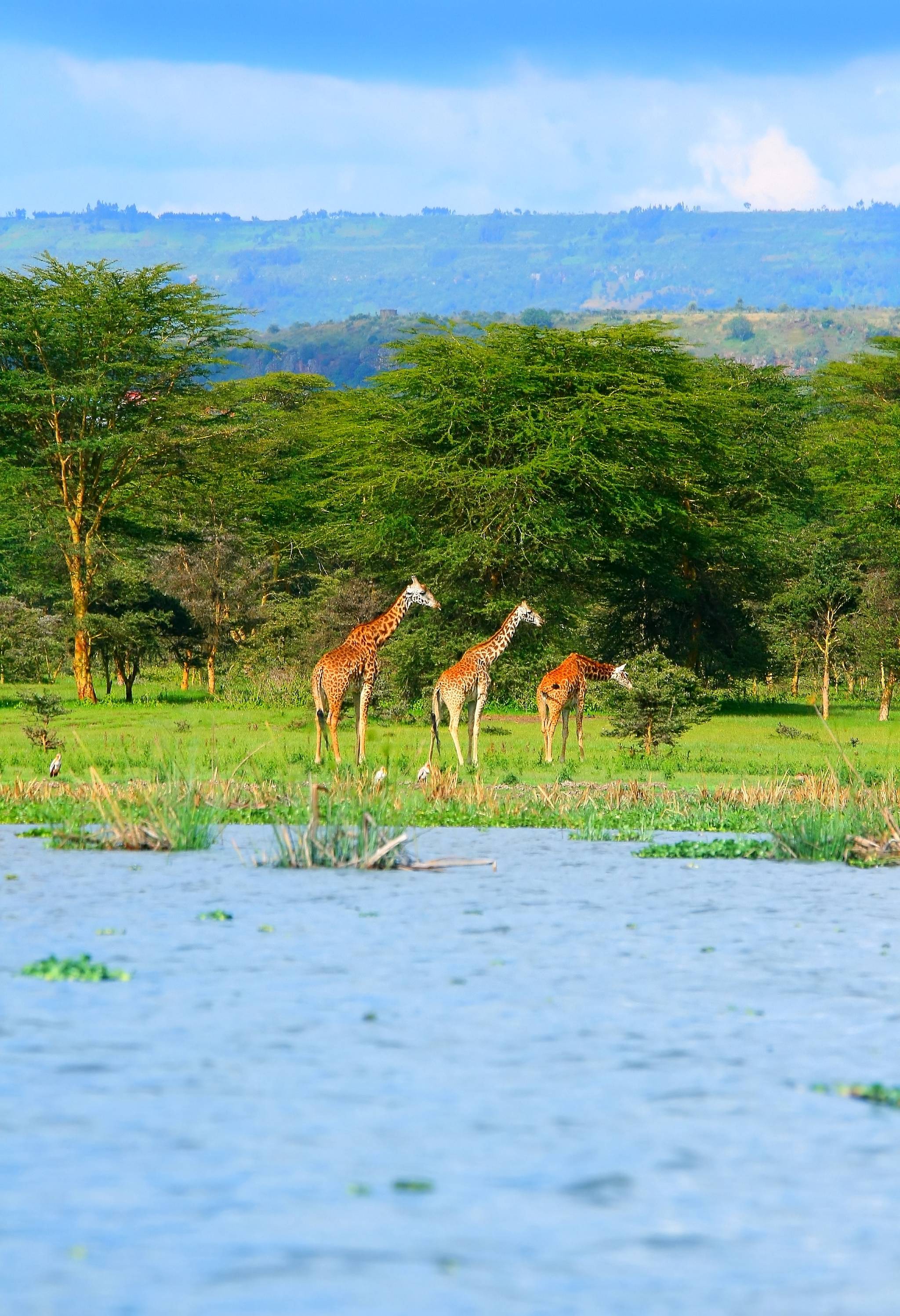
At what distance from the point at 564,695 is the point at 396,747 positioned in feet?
12.0

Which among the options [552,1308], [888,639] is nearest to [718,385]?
[888,639]

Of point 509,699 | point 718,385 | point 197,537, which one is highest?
point 718,385

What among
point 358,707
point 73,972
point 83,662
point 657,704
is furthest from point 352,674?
point 83,662

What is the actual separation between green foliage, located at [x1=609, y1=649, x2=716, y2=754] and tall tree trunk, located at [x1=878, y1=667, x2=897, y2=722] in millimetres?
15851

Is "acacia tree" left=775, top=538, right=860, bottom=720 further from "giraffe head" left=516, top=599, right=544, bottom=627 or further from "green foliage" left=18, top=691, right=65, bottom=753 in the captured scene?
"green foliage" left=18, top=691, right=65, bottom=753

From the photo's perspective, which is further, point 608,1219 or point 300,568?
point 300,568

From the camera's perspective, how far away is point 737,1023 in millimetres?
7656

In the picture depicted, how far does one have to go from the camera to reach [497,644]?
25.7m

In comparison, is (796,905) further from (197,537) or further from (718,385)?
(718,385)

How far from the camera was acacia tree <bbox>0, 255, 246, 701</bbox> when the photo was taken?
4072 centimetres

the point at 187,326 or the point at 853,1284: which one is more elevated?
the point at 187,326

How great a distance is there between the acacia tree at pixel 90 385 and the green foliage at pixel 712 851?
27.9 metres

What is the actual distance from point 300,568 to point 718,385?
18001 millimetres

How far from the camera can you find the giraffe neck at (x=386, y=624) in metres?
24.6
